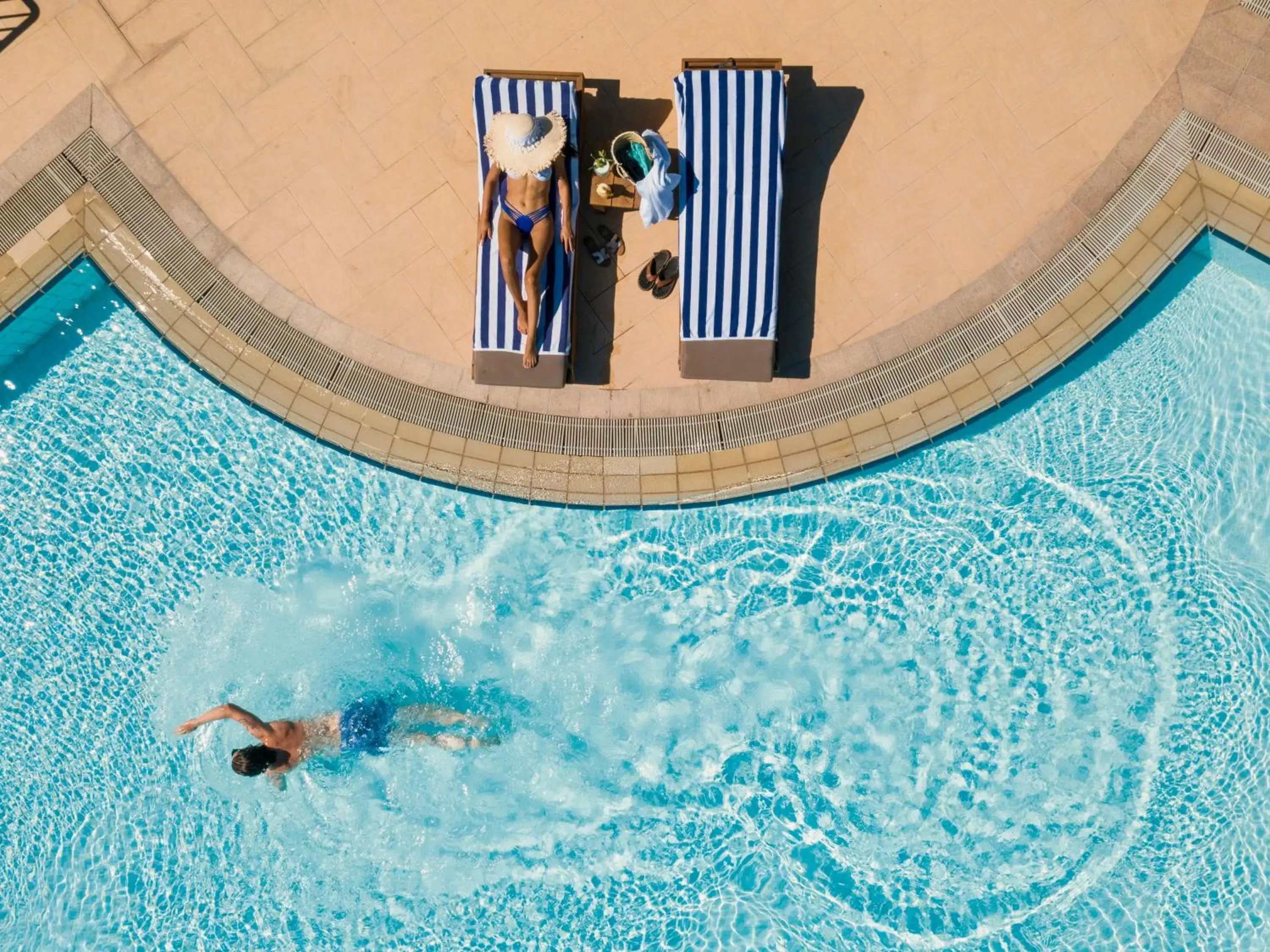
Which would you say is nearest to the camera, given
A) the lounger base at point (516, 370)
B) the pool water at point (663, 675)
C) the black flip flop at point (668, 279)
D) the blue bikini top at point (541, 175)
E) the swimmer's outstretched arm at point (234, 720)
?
the blue bikini top at point (541, 175)

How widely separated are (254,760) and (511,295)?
15.8ft

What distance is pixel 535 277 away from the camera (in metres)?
8.53

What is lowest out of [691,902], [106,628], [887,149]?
[691,902]

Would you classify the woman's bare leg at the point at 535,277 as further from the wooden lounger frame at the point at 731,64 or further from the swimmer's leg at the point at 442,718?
the swimmer's leg at the point at 442,718

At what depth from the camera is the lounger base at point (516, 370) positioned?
8.75 meters

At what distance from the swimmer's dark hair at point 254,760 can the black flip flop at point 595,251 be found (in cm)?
551

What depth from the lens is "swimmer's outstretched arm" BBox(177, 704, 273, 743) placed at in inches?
338

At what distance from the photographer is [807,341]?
29.9ft

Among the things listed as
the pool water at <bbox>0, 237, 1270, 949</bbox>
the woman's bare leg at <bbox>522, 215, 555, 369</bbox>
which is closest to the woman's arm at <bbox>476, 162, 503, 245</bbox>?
the woman's bare leg at <bbox>522, 215, 555, 369</bbox>

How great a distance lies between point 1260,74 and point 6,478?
1273 centimetres

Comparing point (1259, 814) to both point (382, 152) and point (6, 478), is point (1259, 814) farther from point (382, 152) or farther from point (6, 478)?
point (6, 478)

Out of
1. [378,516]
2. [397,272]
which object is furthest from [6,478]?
[397,272]

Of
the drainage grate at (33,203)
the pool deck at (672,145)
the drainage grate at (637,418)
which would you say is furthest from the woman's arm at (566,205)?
the drainage grate at (33,203)

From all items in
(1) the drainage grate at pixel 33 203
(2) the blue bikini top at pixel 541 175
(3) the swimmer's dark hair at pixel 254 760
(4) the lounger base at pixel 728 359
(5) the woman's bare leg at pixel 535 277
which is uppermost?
(1) the drainage grate at pixel 33 203
